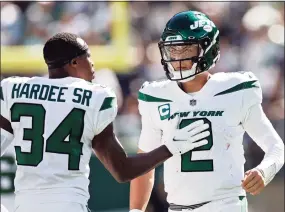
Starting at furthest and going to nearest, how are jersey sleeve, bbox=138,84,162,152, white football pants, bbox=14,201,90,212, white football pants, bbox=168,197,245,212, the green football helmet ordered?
jersey sleeve, bbox=138,84,162,152, the green football helmet, white football pants, bbox=168,197,245,212, white football pants, bbox=14,201,90,212

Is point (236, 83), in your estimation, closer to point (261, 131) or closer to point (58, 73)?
point (261, 131)

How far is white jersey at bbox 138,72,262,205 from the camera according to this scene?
4.34 metres

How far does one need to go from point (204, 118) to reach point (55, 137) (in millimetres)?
824

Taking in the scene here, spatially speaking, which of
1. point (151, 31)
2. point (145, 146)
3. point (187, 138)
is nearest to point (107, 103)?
point (187, 138)

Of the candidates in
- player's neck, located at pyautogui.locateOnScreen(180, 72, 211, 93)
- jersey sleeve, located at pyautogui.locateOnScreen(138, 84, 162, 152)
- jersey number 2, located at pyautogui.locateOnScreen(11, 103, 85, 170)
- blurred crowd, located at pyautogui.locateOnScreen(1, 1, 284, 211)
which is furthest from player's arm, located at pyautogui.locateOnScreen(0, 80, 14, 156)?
blurred crowd, located at pyautogui.locateOnScreen(1, 1, 284, 211)

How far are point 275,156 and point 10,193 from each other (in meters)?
3.84

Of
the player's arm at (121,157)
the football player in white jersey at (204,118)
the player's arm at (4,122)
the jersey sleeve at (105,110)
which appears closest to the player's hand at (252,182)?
the football player in white jersey at (204,118)

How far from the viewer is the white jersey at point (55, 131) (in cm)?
397

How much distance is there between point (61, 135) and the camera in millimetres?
3996

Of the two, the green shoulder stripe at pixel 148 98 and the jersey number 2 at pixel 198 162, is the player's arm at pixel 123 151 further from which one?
the green shoulder stripe at pixel 148 98

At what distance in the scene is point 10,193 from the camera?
768 cm

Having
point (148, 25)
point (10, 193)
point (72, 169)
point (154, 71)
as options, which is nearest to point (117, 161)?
point (72, 169)

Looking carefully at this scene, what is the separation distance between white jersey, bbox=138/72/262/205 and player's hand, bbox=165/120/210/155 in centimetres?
9

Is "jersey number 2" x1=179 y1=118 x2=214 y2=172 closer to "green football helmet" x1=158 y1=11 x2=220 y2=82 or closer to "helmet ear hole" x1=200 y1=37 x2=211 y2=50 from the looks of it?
"green football helmet" x1=158 y1=11 x2=220 y2=82
